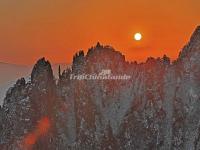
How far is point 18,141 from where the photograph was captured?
655 ft

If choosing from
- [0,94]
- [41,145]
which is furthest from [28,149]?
[0,94]

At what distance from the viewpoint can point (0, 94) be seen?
196m

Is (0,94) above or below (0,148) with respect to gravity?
above

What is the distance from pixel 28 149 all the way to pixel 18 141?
31.2ft

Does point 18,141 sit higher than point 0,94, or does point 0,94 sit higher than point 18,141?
point 0,94

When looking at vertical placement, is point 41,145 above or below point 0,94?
below

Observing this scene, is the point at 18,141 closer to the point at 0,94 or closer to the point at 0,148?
the point at 0,148

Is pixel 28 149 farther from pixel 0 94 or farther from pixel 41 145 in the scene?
pixel 0 94

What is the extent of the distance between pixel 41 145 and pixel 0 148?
678 inches

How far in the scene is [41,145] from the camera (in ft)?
648

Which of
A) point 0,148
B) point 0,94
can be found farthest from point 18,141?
point 0,94

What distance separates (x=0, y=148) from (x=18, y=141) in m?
7.98

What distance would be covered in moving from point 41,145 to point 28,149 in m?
7.16
